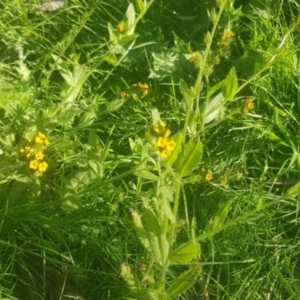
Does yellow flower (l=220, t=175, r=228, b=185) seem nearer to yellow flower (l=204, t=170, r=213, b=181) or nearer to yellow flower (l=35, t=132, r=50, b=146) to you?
yellow flower (l=204, t=170, r=213, b=181)

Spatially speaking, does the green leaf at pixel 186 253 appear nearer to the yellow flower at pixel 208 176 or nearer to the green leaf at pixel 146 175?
the green leaf at pixel 146 175

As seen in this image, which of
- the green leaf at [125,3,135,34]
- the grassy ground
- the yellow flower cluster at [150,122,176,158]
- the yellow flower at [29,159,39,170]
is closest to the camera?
the yellow flower cluster at [150,122,176,158]

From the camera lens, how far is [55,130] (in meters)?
1.66

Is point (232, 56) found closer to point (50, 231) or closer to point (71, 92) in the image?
point (71, 92)

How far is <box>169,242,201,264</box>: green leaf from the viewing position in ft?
4.03

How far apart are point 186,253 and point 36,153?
454 mm

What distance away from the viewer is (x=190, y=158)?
1247 millimetres

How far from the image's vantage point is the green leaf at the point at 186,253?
1.23 m

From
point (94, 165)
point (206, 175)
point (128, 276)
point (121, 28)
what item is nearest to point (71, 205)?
point (94, 165)

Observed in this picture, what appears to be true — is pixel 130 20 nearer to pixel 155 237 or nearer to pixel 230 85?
pixel 230 85

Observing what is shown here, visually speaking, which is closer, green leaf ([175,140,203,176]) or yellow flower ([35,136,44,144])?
green leaf ([175,140,203,176])

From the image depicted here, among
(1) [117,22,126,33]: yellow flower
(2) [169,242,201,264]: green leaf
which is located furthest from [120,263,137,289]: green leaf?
(1) [117,22,126,33]: yellow flower

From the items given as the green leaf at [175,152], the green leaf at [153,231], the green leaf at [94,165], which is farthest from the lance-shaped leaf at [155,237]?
the green leaf at [94,165]

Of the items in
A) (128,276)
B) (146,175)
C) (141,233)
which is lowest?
(128,276)
